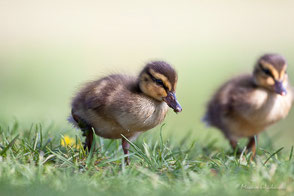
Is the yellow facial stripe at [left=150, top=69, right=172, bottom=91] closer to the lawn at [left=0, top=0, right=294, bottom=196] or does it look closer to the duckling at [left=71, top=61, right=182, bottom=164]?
the duckling at [left=71, top=61, right=182, bottom=164]

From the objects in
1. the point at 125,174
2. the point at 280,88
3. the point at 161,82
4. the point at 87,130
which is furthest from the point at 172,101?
the point at 280,88

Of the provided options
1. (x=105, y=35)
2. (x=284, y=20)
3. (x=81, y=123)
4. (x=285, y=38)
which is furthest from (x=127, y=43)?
(x=81, y=123)

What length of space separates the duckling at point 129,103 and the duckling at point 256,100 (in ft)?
6.02

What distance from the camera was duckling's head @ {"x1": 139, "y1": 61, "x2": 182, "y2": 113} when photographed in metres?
4.98

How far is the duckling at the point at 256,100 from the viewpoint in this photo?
21.5ft

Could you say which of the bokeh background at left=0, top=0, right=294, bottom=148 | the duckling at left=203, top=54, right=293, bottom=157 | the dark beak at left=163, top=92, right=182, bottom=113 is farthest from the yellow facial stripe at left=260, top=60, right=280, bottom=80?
the bokeh background at left=0, top=0, right=294, bottom=148

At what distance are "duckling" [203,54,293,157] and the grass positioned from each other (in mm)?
1796

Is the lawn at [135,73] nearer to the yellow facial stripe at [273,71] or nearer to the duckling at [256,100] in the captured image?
the duckling at [256,100]

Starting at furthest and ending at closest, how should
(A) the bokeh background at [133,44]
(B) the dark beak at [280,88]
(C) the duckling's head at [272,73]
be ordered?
(A) the bokeh background at [133,44] → (C) the duckling's head at [272,73] → (B) the dark beak at [280,88]

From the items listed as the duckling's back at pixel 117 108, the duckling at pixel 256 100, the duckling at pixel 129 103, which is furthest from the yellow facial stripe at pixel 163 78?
the duckling at pixel 256 100

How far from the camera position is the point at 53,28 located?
17.4 meters

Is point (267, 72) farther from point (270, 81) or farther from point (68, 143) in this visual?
point (68, 143)

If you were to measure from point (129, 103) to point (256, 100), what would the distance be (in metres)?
2.19

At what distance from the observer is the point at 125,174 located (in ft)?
14.1
